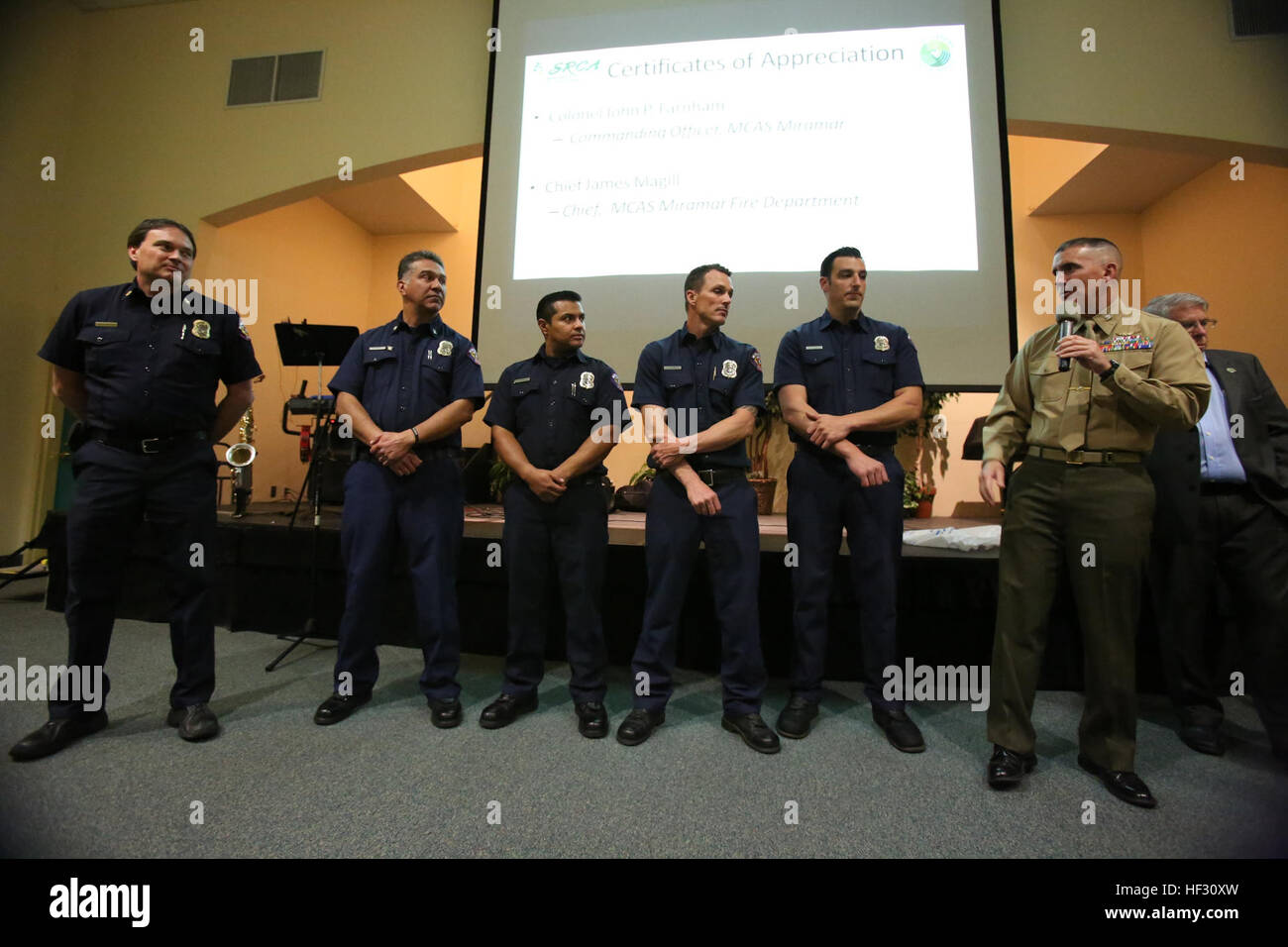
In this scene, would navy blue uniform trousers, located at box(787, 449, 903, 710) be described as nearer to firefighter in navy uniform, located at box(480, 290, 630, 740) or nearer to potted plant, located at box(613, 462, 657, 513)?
firefighter in navy uniform, located at box(480, 290, 630, 740)

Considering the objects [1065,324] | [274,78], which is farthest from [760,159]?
[274,78]

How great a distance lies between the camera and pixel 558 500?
6.59ft

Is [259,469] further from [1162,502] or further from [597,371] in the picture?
[1162,502]

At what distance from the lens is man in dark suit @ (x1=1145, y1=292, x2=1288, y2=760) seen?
6.17 ft

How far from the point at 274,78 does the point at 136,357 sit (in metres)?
3.39

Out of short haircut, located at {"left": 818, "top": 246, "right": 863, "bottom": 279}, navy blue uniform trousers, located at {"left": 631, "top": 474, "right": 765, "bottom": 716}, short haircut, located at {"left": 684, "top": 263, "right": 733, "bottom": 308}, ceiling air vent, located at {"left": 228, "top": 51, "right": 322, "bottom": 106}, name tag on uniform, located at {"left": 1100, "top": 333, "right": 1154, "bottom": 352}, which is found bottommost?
navy blue uniform trousers, located at {"left": 631, "top": 474, "right": 765, "bottom": 716}

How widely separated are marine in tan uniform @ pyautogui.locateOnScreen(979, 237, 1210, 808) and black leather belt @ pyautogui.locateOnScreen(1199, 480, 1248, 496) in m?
0.64

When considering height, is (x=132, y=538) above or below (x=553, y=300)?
below

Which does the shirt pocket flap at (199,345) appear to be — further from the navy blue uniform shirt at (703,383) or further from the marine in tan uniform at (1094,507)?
the marine in tan uniform at (1094,507)

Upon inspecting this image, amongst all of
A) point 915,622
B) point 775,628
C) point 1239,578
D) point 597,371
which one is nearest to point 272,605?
point 597,371

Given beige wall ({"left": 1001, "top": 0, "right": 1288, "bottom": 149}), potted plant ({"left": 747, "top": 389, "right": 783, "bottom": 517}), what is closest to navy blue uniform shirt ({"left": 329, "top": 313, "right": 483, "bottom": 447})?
potted plant ({"left": 747, "top": 389, "right": 783, "bottom": 517})

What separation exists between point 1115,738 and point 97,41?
7.38 meters

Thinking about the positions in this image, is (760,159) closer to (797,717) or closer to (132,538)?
(797,717)

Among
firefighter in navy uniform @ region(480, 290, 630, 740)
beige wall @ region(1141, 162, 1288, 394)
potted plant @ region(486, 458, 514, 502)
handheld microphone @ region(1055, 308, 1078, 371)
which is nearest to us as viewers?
handheld microphone @ region(1055, 308, 1078, 371)
